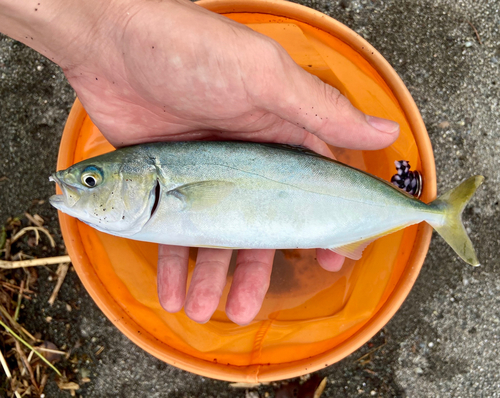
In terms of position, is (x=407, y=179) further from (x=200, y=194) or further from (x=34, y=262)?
Result: (x=34, y=262)

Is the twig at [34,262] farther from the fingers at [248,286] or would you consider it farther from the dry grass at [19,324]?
the fingers at [248,286]

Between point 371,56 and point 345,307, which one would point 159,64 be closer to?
point 371,56

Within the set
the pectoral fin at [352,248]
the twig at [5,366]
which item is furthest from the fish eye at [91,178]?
the twig at [5,366]

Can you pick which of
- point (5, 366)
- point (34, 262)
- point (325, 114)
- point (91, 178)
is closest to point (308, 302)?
point (325, 114)

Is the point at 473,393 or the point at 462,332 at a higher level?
the point at 462,332

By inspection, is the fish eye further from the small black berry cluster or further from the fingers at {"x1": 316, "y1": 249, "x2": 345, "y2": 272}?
the small black berry cluster

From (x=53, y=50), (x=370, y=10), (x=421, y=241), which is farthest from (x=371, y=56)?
(x=53, y=50)

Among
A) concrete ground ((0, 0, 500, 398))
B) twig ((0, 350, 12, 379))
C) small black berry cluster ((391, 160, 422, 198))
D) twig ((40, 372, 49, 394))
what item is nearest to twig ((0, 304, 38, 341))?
concrete ground ((0, 0, 500, 398))
